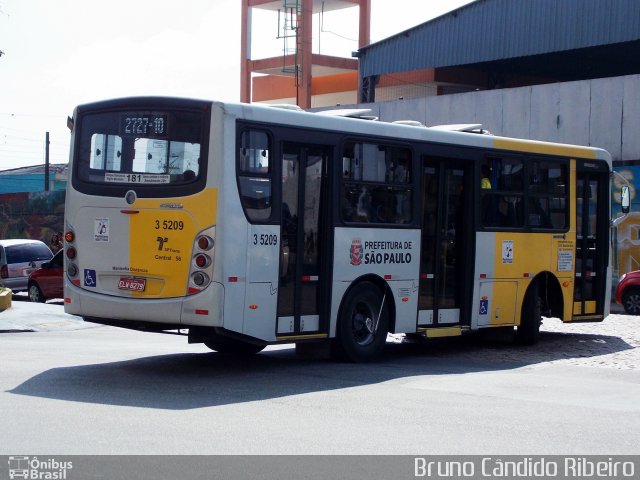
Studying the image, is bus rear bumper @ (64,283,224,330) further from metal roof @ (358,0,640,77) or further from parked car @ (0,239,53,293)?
metal roof @ (358,0,640,77)

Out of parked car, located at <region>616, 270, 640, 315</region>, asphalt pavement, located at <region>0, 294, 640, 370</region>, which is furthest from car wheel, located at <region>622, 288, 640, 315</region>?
asphalt pavement, located at <region>0, 294, 640, 370</region>

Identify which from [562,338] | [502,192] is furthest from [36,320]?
[562,338]

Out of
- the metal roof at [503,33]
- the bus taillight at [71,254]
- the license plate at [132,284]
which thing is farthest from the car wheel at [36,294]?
the license plate at [132,284]

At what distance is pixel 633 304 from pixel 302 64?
27027 millimetres

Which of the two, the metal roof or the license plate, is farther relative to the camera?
the metal roof

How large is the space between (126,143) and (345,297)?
11.1 feet

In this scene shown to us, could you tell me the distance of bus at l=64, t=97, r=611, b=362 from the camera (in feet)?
40.8

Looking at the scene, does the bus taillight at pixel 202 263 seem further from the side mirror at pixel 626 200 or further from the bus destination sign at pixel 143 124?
the side mirror at pixel 626 200

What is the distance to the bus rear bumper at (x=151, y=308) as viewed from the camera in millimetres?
12242

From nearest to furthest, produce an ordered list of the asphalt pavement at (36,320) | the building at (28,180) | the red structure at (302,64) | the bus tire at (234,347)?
1. the bus tire at (234,347)
2. the asphalt pavement at (36,320)
3. the red structure at (302,64)
4. the building at (28,180)

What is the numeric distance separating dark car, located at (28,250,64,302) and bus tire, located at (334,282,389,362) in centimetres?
1614

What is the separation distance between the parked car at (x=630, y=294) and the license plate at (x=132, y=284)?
16.3m

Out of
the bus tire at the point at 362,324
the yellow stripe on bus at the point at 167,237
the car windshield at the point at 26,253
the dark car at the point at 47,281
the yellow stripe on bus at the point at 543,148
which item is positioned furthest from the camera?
the car windshield at the point at 26,253
